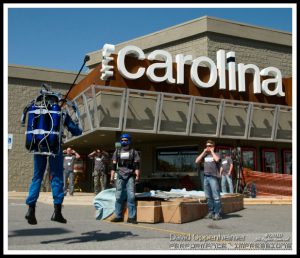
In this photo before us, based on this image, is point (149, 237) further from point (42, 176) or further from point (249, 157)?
point (249, 157)

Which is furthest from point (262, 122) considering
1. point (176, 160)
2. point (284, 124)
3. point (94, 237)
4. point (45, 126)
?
point (45, 126)

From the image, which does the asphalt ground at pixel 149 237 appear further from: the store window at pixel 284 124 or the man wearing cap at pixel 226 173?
the store window at pixel 284 124

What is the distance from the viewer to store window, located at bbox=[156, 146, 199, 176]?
21.7m

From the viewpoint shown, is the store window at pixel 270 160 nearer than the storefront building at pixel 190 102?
No

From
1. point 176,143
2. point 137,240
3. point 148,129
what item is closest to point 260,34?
point 176,143

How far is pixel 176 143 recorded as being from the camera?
73.4 ft

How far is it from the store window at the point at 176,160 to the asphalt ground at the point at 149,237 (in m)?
12.2

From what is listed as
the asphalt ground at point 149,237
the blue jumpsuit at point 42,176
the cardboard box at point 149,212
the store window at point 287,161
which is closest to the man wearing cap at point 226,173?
the asphalt ground at point 149,237

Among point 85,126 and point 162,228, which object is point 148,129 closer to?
point 85,126

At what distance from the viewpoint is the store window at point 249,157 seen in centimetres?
2264

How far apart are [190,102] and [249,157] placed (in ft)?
18.5

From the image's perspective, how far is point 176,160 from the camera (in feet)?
73.2

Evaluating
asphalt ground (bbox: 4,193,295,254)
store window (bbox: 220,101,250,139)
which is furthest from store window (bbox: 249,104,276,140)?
asphalt ground (bbox: 4,193,295,254)

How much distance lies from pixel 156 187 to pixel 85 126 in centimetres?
486
